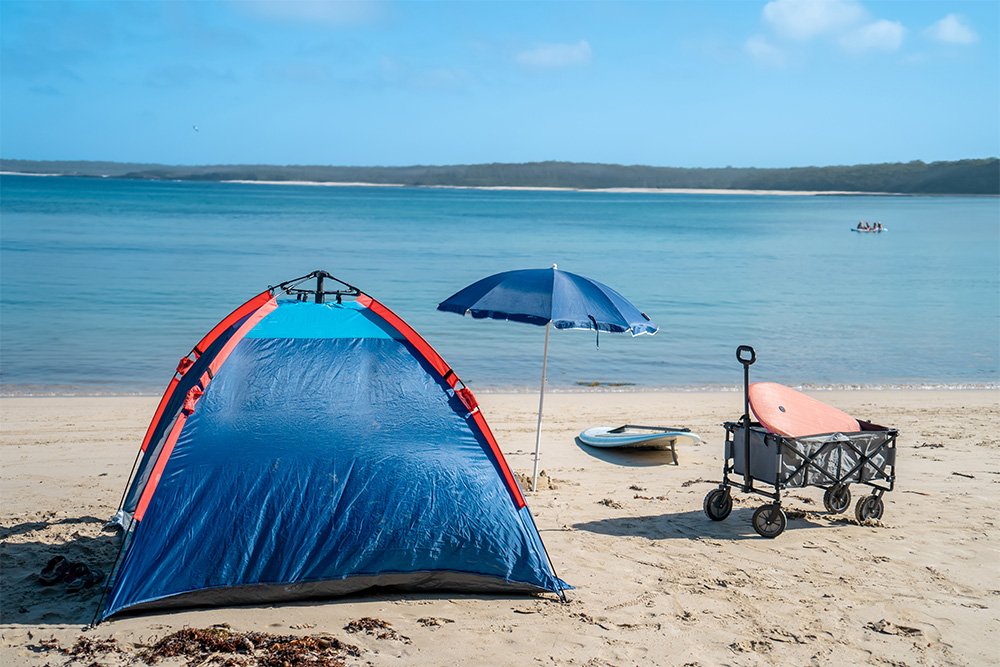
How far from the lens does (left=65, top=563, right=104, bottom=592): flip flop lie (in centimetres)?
525

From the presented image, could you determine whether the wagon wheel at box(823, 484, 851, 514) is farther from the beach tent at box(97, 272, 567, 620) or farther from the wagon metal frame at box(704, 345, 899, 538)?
the beach tent at box(97, 272, 567, 620)

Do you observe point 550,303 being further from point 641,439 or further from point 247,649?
point 247,649

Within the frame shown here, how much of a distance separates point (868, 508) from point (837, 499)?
0.24 meters

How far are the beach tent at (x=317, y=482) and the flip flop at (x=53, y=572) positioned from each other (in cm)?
37

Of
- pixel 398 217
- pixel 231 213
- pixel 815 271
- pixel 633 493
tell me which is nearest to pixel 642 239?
pixel 815 271

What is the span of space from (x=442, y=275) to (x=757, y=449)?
963 inches

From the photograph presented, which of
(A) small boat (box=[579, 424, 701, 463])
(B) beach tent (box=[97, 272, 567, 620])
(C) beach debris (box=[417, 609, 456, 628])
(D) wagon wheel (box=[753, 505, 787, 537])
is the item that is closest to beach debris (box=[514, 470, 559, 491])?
(A) small boat (box=[579, 424, 701, 463])

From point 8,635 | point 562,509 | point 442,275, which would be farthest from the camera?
point 442,275

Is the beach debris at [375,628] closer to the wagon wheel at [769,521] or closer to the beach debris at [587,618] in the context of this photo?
the beach debris at [587,618]

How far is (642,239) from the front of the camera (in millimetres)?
53906

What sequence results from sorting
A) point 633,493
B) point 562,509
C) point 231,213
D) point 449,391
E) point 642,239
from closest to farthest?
point 449,391
point 562,509
point 633,493
point 642,239
point 231,213

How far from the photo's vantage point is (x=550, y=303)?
6676 millimetres

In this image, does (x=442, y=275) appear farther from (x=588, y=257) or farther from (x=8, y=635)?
(x=8, y=635)

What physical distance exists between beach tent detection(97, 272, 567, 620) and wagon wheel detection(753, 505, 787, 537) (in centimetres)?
196
